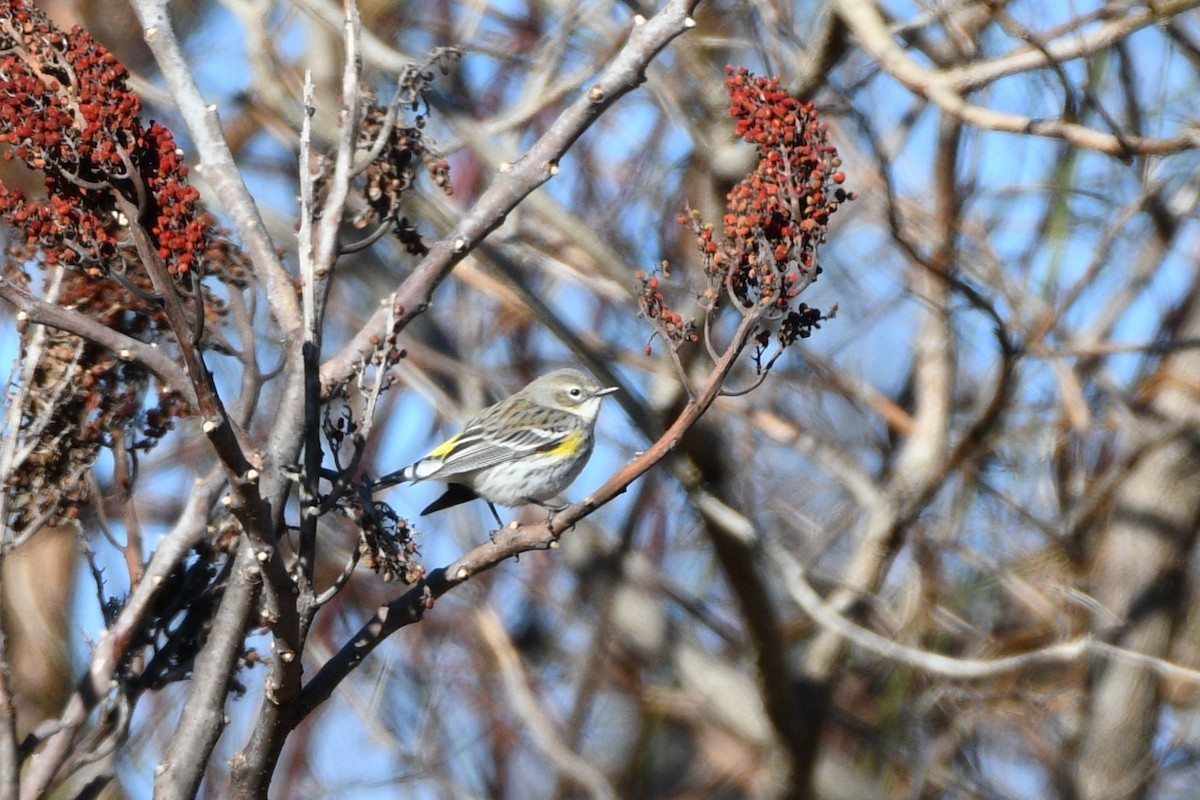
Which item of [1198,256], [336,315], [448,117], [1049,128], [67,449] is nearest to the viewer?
[67,449]

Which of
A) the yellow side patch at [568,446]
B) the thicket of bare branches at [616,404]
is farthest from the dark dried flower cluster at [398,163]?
the yellow side patch at [568,446]

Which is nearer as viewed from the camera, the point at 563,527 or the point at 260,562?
the point at 260,562

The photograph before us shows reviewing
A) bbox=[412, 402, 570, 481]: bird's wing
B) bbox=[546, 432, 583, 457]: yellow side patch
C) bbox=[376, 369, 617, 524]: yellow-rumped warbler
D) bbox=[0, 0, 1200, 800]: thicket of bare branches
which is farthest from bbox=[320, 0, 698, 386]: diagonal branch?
bbox=[546, 432, 583, 457]: yellow side patch

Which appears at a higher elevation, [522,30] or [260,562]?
[522,30]

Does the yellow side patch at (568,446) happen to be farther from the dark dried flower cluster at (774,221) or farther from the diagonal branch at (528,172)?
the dark dried flower cluster at (774,221)

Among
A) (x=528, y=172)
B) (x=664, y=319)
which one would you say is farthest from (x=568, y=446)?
(x=664, y=319)

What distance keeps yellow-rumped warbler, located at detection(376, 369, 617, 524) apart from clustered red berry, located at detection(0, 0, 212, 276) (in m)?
2.31

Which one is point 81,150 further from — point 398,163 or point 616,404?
point 616,404

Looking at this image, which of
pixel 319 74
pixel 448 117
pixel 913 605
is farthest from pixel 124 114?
pixel 913 605

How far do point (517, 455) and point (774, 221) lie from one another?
8.81 feet

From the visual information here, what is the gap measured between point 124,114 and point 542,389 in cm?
330

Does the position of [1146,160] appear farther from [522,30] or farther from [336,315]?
[336,315]

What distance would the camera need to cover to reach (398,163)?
3.13 metres

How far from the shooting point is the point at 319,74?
6.60 meters
